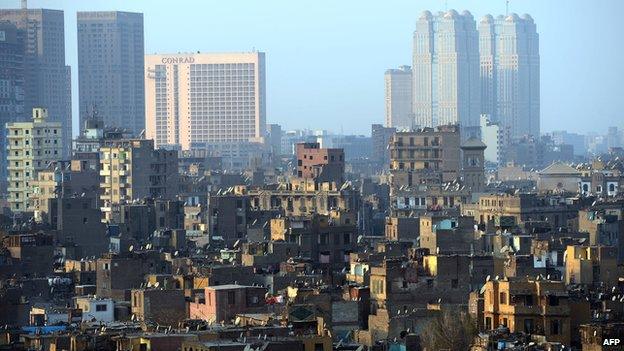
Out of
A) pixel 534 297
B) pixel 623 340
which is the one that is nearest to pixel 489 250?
pixel 534 297

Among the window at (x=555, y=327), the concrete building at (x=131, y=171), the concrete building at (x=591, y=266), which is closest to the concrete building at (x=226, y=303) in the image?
the window at (x=555, y=327)

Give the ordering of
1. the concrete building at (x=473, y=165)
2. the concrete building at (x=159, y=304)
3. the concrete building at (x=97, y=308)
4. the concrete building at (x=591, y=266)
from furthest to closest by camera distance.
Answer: the concrete building at (x=473, y=165)
the concrete building at (x=591, y=266)
the concrete building at (x=97, y=308)
the concrete building at (x=159, y=304)

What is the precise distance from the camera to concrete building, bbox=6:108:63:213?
110750 mm

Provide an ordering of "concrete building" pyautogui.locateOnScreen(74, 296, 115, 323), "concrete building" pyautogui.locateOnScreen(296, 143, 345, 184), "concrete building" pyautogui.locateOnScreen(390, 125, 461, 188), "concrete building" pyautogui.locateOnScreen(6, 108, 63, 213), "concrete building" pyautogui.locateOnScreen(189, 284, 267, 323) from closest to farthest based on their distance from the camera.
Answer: "concrete building" pyautogui.locateOnScreen(189, 284, 267, 323), "concrete building" pyautogui.locateOnScreen(74, 296, 115, 323), "concrete building" pyautogui.locateOnScreen(296, 143, 345, 184), "concrete building" pyautogui.locateOnScreen(6, 108, 63, 213), "concrete building" pyautogui.locateOnScreen(390, 125, 461, 188)

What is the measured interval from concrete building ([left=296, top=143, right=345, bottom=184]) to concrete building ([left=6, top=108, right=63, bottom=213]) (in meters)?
10.3

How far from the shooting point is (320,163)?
10681 centimetres

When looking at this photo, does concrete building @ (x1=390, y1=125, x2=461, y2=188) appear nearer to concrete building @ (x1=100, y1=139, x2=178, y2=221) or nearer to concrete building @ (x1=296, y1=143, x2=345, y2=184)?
concrete building @ (x1=296, y1=143, x2=345, y2=184)

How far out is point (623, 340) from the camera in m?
44.4

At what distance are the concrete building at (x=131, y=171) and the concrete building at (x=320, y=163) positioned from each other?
545cm

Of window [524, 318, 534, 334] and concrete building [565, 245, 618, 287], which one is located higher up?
concrete building [565, 245, 618, 287]

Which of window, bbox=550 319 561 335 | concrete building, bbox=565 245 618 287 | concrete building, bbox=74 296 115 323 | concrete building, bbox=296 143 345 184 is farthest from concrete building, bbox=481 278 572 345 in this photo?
concrete building, bbox=296 143 345 184

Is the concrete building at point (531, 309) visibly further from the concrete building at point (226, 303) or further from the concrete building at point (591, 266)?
the concrete building at point (591, 266)

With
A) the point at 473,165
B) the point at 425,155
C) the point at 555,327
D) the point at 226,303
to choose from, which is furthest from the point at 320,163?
the point at 555,327

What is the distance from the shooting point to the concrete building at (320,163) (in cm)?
10419
